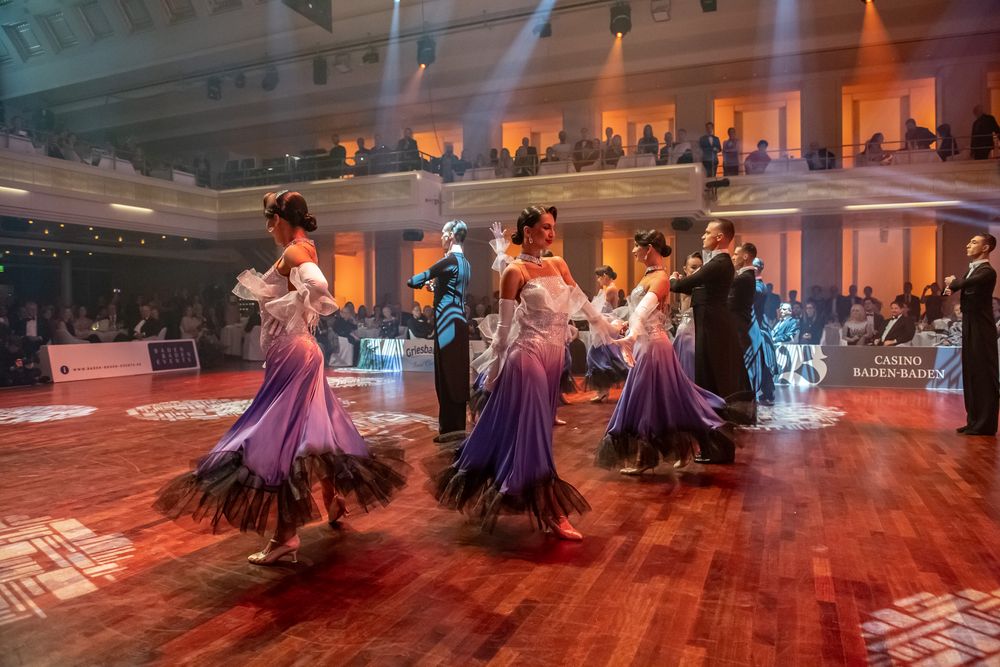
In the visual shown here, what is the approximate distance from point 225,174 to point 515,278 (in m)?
15.6

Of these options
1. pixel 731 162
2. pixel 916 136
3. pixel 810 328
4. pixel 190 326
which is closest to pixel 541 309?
pixel 810 328

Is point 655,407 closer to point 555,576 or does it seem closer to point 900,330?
point 555,576

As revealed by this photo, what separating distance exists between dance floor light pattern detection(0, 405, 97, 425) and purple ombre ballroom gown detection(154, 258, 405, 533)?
5589mm

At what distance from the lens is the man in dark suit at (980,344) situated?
6070mm

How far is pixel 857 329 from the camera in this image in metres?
12.1

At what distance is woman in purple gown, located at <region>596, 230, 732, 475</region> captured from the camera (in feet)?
14.9

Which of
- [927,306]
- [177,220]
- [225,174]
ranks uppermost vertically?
[225,174]

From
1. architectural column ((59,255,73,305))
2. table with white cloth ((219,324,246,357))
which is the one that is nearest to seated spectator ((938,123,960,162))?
table with white cloth ((219,324,246,357))

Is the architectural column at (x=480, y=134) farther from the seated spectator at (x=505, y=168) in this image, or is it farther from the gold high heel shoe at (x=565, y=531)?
the gold high heel shoe at (x=565, y=531)

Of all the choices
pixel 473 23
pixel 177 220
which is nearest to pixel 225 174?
pixel 177 220

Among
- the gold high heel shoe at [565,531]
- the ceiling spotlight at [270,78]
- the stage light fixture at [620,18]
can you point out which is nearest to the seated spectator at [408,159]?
the stage light fixture at [620,18]

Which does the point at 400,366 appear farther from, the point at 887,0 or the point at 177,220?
the point at 887,0

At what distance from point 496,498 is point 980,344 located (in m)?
5.43

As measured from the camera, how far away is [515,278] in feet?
10.7
